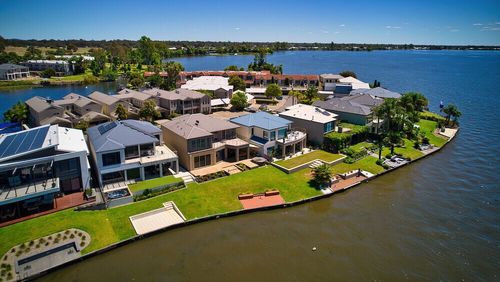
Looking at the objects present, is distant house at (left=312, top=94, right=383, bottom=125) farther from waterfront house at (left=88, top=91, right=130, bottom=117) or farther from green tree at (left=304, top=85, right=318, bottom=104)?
waterfront house at (left=88, top=91, right=130, bottom=117)

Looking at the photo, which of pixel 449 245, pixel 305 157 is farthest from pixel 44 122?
pixel 449 245

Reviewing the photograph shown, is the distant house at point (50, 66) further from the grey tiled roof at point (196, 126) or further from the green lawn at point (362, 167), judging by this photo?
the green lawn at point (362, 167)

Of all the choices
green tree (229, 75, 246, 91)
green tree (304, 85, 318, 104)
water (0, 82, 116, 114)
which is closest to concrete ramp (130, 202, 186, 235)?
green tree (304, 85, 318, 104)

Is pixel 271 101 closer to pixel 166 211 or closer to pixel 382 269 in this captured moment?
pixel 166 211

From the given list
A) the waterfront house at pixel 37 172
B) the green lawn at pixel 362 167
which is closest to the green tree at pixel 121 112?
the waterfront house at pixel 37 172

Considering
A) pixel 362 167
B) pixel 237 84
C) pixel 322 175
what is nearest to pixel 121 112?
pixel 237 84

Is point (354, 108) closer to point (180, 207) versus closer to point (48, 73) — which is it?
point (180, 207)
